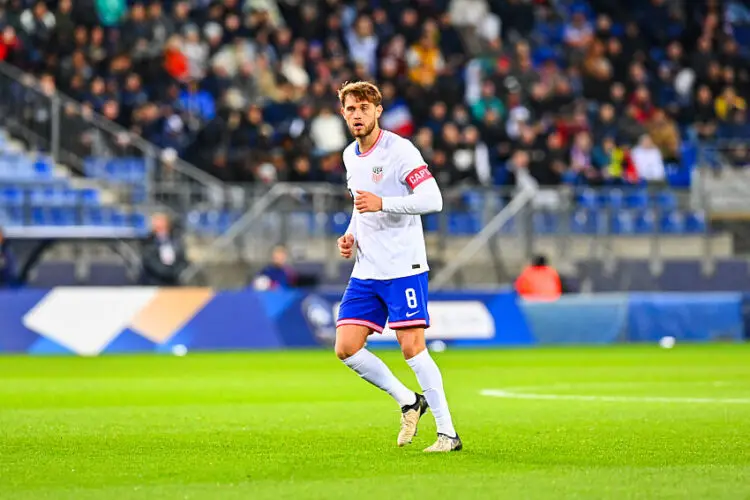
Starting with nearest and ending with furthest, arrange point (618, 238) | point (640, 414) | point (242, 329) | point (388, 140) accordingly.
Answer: point (388, 140) → point (640, 414) → point (242, 329) → point (618, 238)

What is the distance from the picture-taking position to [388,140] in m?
9.59

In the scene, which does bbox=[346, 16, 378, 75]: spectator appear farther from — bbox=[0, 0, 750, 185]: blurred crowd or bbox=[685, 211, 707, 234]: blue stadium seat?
bbox=[685, 211, 707, 234]: blue stadium seat

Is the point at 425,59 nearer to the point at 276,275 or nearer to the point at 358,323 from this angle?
the point at 276,275

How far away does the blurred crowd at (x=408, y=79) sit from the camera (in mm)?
28250

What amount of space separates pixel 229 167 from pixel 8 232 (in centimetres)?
430

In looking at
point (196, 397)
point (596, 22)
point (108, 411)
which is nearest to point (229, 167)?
point (596, 22)

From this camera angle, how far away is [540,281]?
25391 millimetres

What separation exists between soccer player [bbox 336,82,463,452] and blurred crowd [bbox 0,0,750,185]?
1771 cm

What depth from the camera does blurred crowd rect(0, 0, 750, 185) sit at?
28250 millimetres

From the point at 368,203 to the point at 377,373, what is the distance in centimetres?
123

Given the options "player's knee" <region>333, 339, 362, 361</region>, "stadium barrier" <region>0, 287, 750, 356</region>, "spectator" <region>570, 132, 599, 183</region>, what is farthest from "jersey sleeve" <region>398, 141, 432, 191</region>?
"spectator" <region>570, 132, 599, 183</region>

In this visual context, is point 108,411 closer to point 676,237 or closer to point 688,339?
point 688,339

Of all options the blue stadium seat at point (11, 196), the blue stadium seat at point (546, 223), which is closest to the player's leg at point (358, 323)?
the blue stadium seat at point (546, 223)

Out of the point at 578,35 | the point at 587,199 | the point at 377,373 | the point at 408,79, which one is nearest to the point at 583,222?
the point at 587,199
